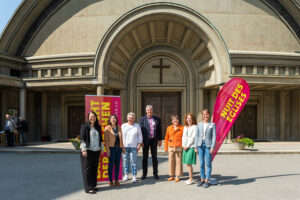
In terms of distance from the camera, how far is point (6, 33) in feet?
61.6

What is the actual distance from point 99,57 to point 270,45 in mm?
11164

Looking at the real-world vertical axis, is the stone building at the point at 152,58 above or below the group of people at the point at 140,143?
above

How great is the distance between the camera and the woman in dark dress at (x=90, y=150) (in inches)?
258

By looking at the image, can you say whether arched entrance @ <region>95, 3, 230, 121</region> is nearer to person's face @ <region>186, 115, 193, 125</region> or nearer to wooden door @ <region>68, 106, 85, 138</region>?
wooden door @ <region>68, 106, 85, 138</region>

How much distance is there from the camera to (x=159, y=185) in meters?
7.18

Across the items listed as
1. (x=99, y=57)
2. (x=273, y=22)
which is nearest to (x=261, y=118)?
(x=273, y=22)

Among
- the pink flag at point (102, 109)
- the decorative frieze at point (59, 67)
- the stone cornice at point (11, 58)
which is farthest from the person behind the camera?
the decorative frieze at point (59, 67)

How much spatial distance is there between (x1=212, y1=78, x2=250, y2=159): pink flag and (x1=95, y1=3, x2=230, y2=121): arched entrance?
8905 millimetres

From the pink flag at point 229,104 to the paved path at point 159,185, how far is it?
5.23 feet

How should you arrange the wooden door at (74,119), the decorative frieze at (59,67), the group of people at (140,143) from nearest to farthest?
the group of people at (140,143) < the decorative frieze at (59,67) < the wooden door at (74,119)

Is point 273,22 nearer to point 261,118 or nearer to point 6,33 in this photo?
point 261,118

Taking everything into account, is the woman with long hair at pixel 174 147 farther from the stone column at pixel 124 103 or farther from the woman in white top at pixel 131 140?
A: the stone column at pixel 124 103

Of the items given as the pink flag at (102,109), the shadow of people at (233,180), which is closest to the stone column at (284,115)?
the shadow of people at (233,180)

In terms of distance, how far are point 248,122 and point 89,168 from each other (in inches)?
634
